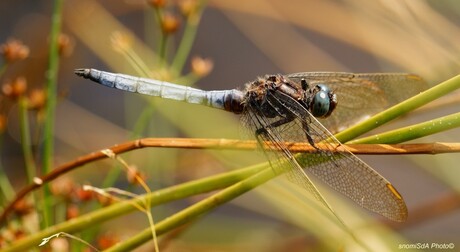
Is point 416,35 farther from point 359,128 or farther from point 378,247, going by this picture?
point 359,128

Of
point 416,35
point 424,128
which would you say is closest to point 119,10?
point 416,35

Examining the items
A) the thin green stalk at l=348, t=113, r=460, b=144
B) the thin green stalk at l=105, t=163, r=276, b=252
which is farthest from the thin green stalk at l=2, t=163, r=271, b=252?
the thin green stalk at l=348, t=113, r=460, b=144

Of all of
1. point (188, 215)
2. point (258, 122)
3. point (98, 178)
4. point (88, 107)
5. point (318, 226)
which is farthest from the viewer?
point (88, 107)

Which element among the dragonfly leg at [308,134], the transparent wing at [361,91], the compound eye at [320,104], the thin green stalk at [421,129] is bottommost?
the thin green stalk at [421,129]

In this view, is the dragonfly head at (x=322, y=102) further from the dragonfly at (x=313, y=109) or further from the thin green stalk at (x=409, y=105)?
the thin green stalk at (x=409, y=105)

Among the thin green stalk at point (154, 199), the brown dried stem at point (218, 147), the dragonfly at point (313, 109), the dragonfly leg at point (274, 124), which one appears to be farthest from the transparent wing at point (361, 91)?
the thin green stalk at point (154, 199)

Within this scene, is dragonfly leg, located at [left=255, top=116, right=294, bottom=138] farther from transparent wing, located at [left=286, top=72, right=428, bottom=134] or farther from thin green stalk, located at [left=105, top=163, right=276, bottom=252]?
thin green stalk, located at [left=105, top=163, right=276, bottom=252]

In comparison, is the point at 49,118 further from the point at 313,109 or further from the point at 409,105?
the point at 409,105

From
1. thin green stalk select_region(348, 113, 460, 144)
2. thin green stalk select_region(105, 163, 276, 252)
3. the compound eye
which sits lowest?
thin green stalk select_region(105, 163, 276, 252)
